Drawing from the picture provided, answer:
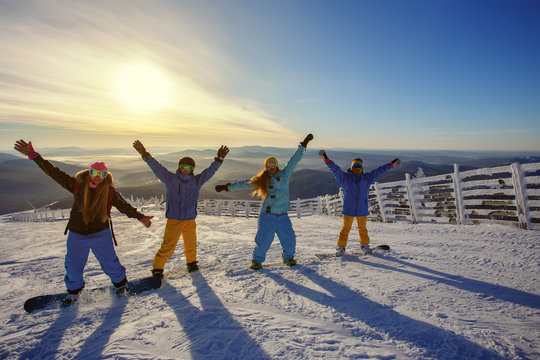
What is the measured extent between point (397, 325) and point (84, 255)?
10.7ft

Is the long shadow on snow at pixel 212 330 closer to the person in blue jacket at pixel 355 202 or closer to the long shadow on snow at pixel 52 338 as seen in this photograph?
the long shadow on snow at pixel 52 338

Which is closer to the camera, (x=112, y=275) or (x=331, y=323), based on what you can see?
(x=331, y=323)

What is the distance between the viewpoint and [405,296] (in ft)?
8.50

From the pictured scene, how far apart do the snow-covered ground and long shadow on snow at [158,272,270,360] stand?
0.01 meters

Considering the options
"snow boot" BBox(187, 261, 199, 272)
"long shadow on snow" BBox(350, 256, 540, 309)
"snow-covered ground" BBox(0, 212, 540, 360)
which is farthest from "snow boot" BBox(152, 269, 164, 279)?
"long shadow on snow" BBox(350, 256, 540, 309)

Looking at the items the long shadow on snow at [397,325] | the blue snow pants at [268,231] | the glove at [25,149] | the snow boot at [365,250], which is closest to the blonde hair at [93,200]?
the glove at [25,149]

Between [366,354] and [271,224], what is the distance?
219 cm

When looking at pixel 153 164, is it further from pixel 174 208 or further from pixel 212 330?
pixel 212 330

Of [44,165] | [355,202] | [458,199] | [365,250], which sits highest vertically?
[44,165]

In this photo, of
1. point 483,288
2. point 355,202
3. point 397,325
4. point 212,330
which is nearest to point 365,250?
point 355,202

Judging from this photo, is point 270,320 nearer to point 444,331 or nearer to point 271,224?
point 444,331

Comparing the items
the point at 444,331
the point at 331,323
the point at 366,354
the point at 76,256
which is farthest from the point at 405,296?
the point at 76,256

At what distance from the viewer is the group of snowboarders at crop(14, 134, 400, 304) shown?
281 centimetres

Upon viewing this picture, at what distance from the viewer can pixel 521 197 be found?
5.75m
